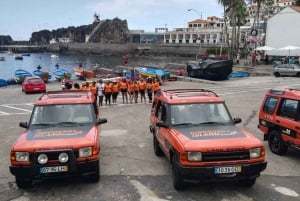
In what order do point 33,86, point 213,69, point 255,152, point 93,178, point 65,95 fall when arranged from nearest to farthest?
1. point 255,152
2. point 93,178
3. point 65,95
4. point 33,86
5. point 213,69

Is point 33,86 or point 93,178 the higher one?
point 93,178

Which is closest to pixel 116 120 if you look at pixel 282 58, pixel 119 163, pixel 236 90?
pixel 119 163

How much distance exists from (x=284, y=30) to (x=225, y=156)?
56.7 meters

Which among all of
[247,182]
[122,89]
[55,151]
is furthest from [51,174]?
[122,89]

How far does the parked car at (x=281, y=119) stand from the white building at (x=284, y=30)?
47511 millimetres

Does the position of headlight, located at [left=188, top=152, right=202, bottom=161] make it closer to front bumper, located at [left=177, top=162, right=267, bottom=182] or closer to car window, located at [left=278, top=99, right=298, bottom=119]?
front bumper, located at [left=177, top=162, right=267, bottom=182]

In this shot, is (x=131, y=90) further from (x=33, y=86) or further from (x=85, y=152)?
(x=85, y=152)

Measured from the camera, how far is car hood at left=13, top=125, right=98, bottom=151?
28.7 feet

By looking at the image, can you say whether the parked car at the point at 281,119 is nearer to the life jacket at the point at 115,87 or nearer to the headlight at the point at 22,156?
the headlight at the point at 22,156

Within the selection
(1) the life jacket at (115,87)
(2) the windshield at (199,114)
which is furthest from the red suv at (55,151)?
(1) the life jacket at (115,87)

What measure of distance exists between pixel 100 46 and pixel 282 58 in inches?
5140

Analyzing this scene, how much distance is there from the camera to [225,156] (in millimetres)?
8289

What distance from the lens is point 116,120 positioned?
19.3 m

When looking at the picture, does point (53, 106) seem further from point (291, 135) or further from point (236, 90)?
point (236, 90)
